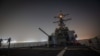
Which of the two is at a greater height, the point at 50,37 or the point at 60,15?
the point at 60,15

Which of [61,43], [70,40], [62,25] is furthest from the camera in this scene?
[62,25]

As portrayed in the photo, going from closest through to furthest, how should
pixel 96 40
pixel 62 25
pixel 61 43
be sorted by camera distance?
1. pixel 96 40
2. pixel 61 43
3. pixel 62 25

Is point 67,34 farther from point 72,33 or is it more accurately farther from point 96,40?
point 96,40

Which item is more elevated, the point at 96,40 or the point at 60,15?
the point at 60,15

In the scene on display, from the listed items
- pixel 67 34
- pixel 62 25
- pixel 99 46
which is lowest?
pixel 99 46

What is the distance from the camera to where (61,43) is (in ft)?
107

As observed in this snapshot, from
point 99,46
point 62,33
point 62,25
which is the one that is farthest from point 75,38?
point 99,46

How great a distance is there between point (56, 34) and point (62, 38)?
2.70m

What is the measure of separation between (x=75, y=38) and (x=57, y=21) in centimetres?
1047

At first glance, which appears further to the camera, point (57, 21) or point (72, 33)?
point (57, 21)

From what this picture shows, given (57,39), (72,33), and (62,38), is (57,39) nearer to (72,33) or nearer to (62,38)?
(62,38)

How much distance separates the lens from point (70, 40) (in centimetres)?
3503

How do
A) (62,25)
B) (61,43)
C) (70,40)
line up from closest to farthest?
(61,43)
(70,40)
(62,25)

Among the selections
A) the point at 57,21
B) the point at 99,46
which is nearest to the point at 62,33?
the point at 57,21
